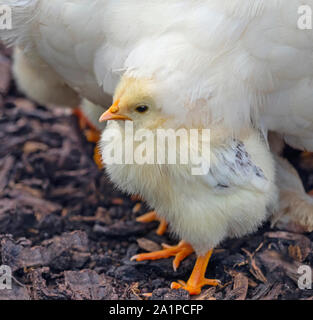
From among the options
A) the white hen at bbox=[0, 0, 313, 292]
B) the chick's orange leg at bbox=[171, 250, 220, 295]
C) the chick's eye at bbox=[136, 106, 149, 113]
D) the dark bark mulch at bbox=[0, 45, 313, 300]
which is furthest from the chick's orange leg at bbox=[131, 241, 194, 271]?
the chick's eye at bbox=[136, 106, 149, 113]

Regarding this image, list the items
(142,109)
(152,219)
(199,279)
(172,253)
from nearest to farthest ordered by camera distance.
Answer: (142,109), (199,279), (172,253), (152,219)

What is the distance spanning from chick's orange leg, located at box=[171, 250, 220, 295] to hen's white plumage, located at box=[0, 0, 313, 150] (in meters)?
0.57

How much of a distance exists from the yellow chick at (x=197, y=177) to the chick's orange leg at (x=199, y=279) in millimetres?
150

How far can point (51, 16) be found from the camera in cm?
196

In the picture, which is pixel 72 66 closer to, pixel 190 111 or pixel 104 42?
pixel 104 42

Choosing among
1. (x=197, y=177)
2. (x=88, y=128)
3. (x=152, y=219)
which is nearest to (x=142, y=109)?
(x=197, y=177)

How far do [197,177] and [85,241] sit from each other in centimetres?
73

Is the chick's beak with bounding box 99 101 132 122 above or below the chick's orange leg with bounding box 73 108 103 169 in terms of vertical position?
above

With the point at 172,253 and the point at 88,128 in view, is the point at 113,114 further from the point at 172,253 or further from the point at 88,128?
the point at 88,128

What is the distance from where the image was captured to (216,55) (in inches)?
65.5

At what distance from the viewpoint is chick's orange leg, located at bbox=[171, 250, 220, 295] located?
1937mm

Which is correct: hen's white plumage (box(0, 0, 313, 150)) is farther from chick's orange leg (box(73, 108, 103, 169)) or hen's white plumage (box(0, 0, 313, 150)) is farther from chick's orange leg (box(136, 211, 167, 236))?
chick's orange leg (box(73, 108, 103, 169))

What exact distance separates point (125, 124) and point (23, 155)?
1.14 metres
